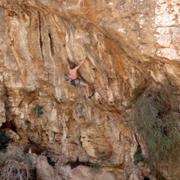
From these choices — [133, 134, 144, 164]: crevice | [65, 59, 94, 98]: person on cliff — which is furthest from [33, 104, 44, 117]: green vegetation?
[133, 134, 144, 164]: crevice

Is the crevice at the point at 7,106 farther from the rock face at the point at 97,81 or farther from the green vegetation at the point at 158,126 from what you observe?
the green vegetation at the point at 158,126

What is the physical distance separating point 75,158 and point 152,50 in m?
3.59

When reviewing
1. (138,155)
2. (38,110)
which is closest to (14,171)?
(38,110)

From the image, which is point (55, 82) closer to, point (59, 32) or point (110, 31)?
point (59, 32)

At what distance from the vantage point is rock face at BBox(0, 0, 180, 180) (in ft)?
21.6

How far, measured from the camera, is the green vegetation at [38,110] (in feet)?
31.3

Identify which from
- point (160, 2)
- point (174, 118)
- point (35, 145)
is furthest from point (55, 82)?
point (160, 2)

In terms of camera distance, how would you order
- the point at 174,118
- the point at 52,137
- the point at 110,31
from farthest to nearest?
1. the point at 52,137
2. the point at 174,118
3. the point at 110,31

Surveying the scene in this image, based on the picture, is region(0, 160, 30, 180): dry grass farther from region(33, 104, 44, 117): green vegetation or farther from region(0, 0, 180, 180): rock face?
region(33, 104, 44, 117): green vegetation

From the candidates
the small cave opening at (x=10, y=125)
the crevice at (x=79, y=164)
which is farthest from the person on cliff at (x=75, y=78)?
the small cave opening at (x=10, y=125)

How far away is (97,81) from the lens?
8312 mm

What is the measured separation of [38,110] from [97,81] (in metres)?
1.79

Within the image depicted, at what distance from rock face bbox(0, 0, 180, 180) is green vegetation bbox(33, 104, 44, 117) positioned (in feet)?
0.07

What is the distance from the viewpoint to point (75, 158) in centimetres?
941
